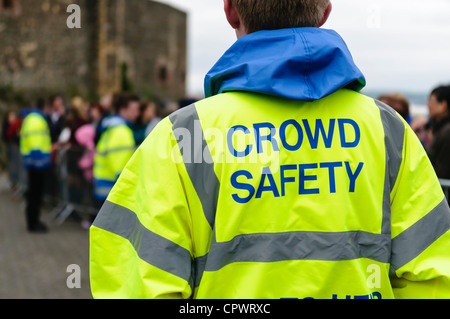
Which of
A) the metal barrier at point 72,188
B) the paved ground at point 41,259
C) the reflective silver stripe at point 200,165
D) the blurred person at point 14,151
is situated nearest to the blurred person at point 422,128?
the paved ground at point 41,259

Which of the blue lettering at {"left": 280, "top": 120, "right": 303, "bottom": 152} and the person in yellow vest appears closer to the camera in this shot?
the blue lettering at {"left": 280, "top": 120, "right": 303, "bottom": 152}

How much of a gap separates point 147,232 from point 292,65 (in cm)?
57

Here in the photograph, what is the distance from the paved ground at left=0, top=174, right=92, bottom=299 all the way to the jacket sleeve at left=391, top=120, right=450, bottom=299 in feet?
13.8

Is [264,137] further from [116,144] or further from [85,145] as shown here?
[85,145]

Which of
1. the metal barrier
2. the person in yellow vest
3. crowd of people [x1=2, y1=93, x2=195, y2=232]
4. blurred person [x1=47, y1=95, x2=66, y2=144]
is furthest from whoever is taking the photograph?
blurred person [x1=47, y1=95, x2=66, y2=144]

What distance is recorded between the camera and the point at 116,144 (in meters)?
6.69

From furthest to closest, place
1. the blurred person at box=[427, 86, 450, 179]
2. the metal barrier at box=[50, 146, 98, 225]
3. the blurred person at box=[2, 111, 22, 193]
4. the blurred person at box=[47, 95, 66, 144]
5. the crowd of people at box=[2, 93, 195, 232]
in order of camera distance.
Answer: the blurred person at box=[2, 111, 22, 193], the blurred person at box=[47, 95, 66, 144], the metal barrier at box=[50, 146, 98, 225], the crowd of people at box=[2, 93, 195, 232], the blurred person at box=[427, 86, 450, 179]

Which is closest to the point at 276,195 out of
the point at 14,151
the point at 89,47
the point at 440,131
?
the point at 440,131

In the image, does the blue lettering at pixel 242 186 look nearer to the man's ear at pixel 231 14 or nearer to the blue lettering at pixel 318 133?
the blue lettering at pixel 318 133

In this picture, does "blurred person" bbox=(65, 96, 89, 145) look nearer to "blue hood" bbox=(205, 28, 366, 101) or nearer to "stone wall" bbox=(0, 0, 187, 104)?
"blue hood" bbox=(205, 28, 366, 101)

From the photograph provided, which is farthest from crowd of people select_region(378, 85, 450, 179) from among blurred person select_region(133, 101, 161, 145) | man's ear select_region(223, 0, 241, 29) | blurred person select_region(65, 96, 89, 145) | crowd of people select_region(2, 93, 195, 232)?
blurred person select_region(65, 96, 89, 145)

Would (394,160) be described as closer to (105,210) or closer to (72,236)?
(105,210)

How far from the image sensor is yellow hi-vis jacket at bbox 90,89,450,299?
1.50 metres

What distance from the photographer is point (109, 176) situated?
6.99 meters
